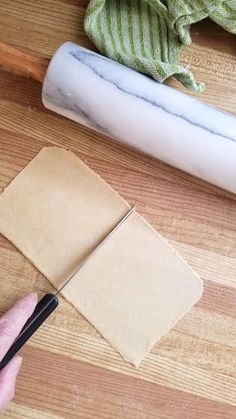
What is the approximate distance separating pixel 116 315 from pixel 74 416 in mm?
139

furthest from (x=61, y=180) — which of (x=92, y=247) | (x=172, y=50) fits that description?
(x=172, y=50)

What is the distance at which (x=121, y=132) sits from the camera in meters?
0.73

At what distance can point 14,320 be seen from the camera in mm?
725

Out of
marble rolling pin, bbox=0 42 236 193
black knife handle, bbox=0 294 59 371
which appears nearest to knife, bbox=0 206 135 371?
black knife handle, bbox=0 294 59 371

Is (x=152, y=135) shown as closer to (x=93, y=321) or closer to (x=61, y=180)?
(x=61, y=180)

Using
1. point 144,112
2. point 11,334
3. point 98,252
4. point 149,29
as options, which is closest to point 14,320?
point 11,334

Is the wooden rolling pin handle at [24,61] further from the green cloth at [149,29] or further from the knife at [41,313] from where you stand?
the knife at [41,313]

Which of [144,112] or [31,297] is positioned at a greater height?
[144,112]

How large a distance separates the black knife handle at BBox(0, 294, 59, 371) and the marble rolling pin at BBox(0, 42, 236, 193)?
22 centimetres

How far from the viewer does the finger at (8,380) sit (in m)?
0.72

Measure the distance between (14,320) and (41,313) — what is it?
0.12 feet

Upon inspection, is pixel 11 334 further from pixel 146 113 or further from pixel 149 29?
pixel 149 29

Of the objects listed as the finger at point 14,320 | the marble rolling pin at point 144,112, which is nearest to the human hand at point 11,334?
the finger at point 14,320

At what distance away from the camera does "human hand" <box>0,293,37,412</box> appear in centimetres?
72
